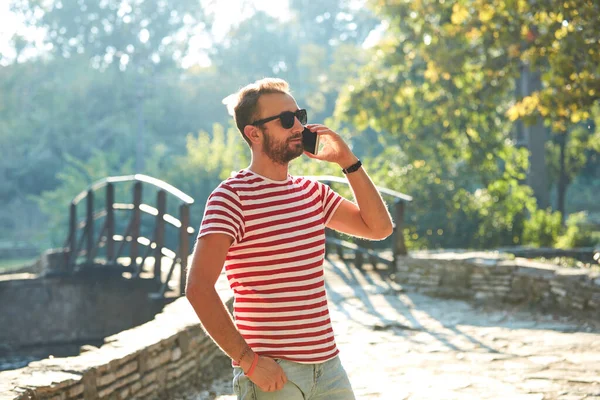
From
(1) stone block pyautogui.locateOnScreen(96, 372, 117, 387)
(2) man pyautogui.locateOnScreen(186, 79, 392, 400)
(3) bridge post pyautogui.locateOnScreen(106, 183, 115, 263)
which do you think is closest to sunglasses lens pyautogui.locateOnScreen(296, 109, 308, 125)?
(2) man pyautogui.locateOnScreen(186, 79, 392, 400)

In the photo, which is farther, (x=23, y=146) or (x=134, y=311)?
(x=23, y=146)

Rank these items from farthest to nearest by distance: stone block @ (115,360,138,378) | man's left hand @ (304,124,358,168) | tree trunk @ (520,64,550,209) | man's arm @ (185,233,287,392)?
1. tree trunk @ (520,64,550,209)
2. stone block @ (115,360,138,378)
3. man's left hand @ (304,124,358,168)
4. man's arm @ (185,233,287,392)

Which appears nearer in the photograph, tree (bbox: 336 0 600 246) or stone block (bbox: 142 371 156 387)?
stone block (bbox: 142 371 156 387)

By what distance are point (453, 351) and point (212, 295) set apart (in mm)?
4400

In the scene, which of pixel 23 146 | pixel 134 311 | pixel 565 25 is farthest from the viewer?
pixel 23 146

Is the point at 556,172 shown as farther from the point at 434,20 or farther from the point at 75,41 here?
the point at 75,41

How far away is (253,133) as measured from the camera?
2.83 metres

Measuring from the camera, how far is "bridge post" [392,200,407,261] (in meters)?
9.81

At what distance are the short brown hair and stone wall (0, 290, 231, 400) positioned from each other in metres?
1.90

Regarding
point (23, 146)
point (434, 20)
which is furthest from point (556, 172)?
point (23, 146)

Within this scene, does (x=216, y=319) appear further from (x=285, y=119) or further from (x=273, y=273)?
(x=285, y=119)

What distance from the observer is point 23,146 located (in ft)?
124

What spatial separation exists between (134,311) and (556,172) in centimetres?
1832

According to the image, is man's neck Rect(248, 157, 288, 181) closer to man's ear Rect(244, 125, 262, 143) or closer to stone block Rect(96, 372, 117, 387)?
man's ear Rect(244, 125, 262, 143)
